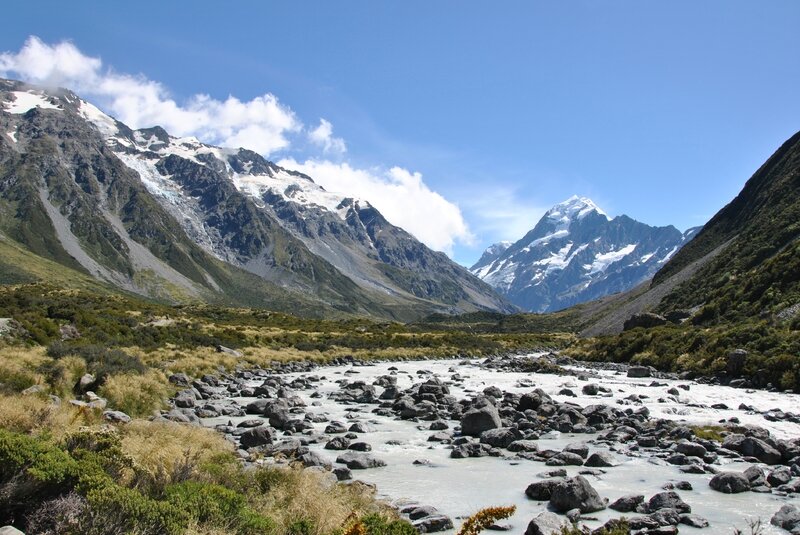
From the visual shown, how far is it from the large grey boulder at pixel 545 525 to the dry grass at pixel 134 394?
60.0 feet

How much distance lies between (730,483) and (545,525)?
7.40 metres

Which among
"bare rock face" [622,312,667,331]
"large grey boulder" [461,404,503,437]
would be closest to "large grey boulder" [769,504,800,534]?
"large grey boulder" [461,404,503,437]

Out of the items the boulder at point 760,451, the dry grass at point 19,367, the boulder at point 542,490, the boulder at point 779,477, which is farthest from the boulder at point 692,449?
the dry grass at point 19,367

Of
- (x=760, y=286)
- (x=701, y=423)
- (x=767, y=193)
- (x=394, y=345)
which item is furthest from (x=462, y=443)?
(x=767, y=193)

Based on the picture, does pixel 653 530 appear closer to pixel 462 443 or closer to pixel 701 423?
pixel 462 443

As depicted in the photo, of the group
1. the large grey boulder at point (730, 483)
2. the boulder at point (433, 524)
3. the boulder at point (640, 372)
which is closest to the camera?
the boulder at point (433, 524)

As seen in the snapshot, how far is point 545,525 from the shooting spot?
11.6m

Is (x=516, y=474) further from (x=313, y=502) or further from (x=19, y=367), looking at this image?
(x=19, y=367)

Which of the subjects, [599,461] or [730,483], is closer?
[730,483]

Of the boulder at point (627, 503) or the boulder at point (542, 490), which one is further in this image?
the boulder at point (542, 490)

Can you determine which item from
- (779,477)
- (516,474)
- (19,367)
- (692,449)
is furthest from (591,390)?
(19,367)

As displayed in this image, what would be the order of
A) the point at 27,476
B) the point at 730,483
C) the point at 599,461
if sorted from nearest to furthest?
1. the point at 27,476
2. the point at 730,483
3. the point at 599,461

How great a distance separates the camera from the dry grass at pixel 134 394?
2334 centimetres

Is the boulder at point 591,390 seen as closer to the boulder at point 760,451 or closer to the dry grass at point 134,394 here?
the boulder at point 760,451
